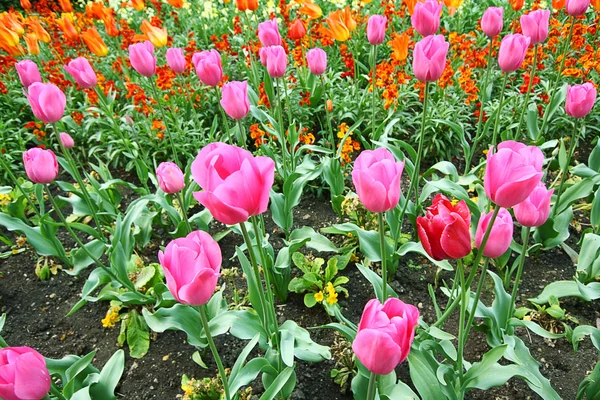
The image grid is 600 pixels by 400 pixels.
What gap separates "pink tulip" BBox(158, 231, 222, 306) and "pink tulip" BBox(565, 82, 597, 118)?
5.46 ft

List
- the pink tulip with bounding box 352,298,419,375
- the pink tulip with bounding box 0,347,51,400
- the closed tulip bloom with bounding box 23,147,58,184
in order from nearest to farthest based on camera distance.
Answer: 1. the pink tulip with bounding box 352,298,419,375
2. the pink tulip with bounding box 0,347,51,400
3. the closed tulip bloom with bounding box 23,147,58,184

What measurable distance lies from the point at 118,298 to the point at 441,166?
1.58 m

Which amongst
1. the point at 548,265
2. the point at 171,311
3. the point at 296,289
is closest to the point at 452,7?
the point at 548,265

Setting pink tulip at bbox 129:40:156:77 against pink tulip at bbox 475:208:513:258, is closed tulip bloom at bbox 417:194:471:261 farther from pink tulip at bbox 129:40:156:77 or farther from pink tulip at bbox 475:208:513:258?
pink tulip at bbox 129:40:156:77

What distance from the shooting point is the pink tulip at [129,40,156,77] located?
7.17ft

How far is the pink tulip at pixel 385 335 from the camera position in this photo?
88 cm

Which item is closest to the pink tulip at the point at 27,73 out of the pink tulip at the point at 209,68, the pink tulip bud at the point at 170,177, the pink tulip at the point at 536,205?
the pink tulip at the point at 209,68

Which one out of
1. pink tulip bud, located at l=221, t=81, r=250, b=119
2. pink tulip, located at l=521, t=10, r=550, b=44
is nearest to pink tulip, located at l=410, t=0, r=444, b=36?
pink tulip, located at l=521, t=10, r=550, b=44

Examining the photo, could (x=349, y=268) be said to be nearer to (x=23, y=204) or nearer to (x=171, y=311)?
(x=171, y=311)

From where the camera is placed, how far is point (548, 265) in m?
2.38

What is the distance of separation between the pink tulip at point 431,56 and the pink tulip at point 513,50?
0.50 meters

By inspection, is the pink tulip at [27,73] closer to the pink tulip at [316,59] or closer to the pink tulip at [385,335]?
the pink tulip at [316,59]

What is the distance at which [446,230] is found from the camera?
1027 mm

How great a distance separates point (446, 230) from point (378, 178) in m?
0.19
